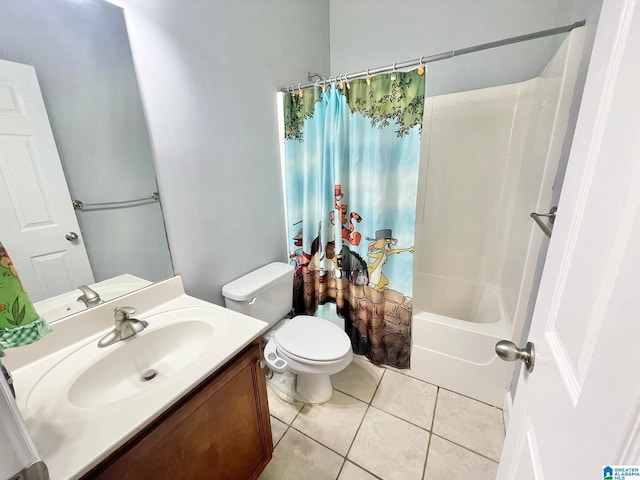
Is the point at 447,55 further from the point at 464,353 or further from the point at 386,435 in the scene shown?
the point at 386,435

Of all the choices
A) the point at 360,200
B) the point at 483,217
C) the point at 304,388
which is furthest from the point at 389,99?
the point at 304,388

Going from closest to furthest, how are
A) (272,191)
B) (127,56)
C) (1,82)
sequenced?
(1,82) < (127,56) < (272,191)

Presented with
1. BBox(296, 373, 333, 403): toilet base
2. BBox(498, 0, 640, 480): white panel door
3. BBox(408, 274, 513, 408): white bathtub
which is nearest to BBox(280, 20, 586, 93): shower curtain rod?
BBox(498, 0, 640, 480): white panel door

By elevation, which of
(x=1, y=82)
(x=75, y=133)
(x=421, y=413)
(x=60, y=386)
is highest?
(x=1, y=82)

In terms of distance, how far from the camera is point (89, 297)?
97 centimetres

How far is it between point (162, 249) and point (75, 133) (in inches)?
20.6

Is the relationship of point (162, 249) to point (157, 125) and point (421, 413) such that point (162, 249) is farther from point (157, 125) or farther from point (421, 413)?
point (421, 413)

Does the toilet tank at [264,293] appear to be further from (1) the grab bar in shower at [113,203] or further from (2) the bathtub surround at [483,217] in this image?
(2) the bathtub surround at [483,217]

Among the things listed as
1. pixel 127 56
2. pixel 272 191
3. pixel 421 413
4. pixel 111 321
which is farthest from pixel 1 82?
pixel 421 413

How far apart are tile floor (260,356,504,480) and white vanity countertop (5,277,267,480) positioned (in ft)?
2.63

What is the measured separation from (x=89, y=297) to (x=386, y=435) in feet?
4.94

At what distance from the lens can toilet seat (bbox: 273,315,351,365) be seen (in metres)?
1.32

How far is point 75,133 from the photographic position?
0.89m

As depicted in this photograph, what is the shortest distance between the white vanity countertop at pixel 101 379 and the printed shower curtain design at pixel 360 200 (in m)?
0.89
